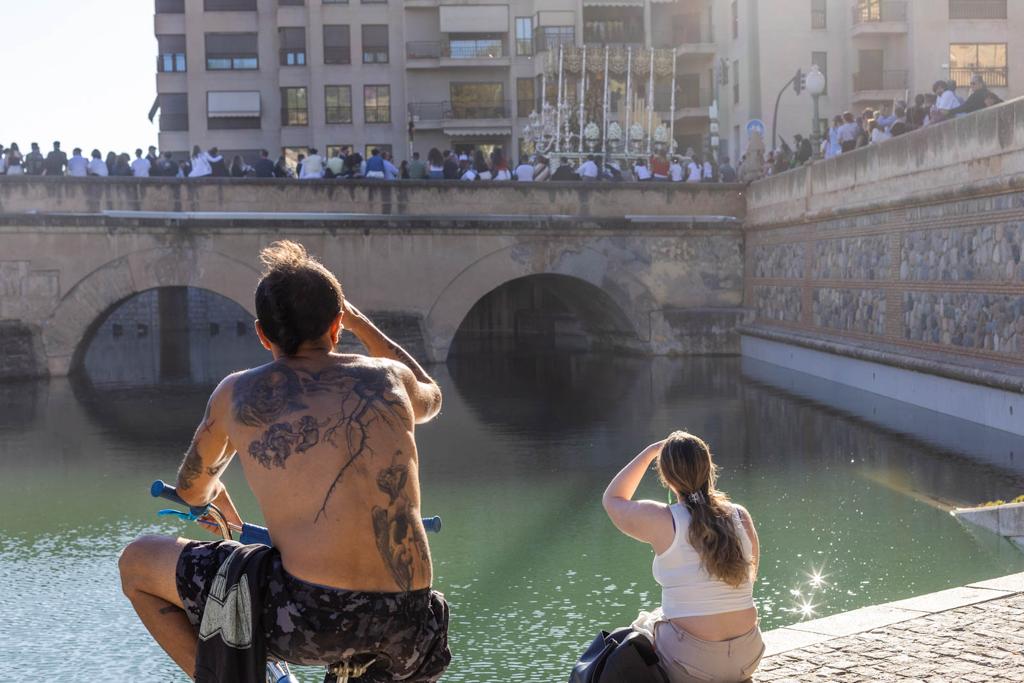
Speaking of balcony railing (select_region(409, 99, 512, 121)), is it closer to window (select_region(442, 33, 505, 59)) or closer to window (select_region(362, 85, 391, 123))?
window (select_region(362, 85, 391, 123))

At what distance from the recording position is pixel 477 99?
45031mm

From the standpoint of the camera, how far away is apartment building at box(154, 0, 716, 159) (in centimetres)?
4384

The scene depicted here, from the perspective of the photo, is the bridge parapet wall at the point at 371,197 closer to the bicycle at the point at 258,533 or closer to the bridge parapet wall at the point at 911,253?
the bridge parapet wall at the point at 911,253

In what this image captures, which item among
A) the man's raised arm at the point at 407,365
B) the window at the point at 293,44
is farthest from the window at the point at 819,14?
the man's raised arm at the point at 407,365

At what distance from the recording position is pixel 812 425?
1628 centimetres

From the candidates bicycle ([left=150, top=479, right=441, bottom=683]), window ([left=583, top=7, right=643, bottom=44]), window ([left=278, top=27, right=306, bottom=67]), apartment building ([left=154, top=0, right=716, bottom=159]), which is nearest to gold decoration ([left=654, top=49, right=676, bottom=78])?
apartment building ([left=154, top=0, right=716, bottom=159])

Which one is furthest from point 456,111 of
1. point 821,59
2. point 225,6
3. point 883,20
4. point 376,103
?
point 883,20

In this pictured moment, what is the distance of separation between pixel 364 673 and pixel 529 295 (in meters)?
35.4

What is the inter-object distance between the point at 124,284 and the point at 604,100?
14764 mm

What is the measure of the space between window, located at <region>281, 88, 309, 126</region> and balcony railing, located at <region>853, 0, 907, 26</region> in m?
17.8

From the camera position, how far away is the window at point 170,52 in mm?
46000

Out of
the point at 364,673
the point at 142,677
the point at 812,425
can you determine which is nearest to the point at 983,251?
the point at 812,425

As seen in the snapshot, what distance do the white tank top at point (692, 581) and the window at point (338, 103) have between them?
41708mm

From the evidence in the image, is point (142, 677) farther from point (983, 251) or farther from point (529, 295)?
point (529, 295)
